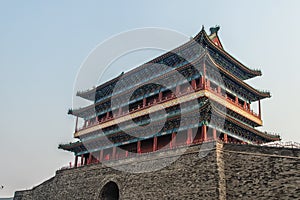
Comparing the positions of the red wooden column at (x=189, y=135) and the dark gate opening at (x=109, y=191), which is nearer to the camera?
the red wooden column at (x=189, y=135)

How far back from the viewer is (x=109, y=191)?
24.5m

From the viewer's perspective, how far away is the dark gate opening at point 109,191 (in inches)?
945

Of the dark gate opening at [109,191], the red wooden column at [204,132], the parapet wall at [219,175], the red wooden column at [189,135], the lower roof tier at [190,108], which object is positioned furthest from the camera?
the dark gate opening at [109,191]

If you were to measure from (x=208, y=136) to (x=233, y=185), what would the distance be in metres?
5.03

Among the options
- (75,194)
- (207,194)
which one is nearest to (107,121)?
(75,194)

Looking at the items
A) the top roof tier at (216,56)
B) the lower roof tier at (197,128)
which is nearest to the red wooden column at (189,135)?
the lower roof tier at (197,128)

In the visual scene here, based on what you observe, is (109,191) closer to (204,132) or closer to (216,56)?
(204,132)

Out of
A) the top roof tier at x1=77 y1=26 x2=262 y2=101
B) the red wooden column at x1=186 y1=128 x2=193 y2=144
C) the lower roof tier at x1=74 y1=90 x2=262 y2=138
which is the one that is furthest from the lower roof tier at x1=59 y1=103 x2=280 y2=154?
the top roof tier at x1=77 y1=26 x2=262 y2=101

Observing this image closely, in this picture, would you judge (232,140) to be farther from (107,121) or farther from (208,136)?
(107,121)

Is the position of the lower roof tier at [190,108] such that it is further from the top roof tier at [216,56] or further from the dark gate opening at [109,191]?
the dark gate opening at [109,191]

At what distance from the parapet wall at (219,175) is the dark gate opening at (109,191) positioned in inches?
22.6

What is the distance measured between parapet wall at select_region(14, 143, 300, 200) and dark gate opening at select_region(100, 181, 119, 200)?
574 millimetres

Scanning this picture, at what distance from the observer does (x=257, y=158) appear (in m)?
16.6

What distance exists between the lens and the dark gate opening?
2400 centimetres
